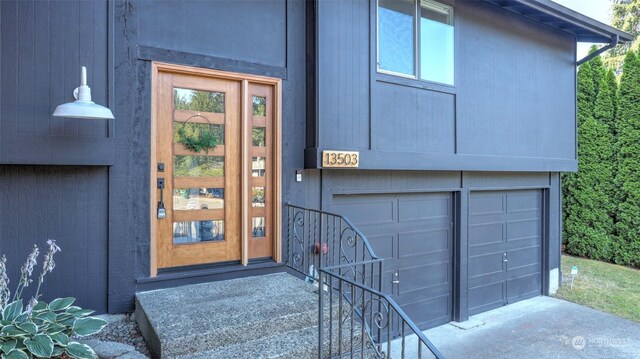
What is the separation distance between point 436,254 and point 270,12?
3.88 meters

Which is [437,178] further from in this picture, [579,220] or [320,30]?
[579,220]

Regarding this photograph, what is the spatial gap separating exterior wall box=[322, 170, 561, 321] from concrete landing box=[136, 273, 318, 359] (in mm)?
1526

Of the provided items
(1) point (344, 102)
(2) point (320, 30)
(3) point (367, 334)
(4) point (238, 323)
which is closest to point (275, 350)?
(4) point (238, 323)

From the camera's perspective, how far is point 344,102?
14.9ft

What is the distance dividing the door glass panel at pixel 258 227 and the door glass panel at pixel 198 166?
1.97 feet

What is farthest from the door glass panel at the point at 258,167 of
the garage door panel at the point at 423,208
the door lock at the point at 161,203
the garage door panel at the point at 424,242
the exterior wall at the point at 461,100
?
the garage door panel at the point at 424,242

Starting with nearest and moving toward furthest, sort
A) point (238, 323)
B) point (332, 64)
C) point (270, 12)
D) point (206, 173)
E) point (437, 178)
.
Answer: point (238, 323) → point (206, 173) → point (270, 12) → point (332, 64) → point (437, 178)

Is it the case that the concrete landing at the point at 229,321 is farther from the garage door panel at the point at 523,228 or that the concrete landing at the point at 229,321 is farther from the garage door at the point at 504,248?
the garage door panel at the point at 523,228

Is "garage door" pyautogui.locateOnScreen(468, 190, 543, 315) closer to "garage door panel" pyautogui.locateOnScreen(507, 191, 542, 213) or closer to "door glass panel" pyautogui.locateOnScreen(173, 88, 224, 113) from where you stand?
"garage door panel" pyautogui.locateOnScreen(507, 191, 542, 213)

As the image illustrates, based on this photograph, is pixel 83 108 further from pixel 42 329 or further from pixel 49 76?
pixel 42 329

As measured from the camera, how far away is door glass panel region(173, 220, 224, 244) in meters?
3.72

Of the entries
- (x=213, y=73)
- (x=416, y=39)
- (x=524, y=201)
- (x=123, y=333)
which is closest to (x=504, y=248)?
(x=524, y=201)

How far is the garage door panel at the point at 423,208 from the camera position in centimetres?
526

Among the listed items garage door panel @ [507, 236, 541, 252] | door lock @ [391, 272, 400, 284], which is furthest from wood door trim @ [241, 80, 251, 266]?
garage door panel @ [507, 236, 541, 252]
